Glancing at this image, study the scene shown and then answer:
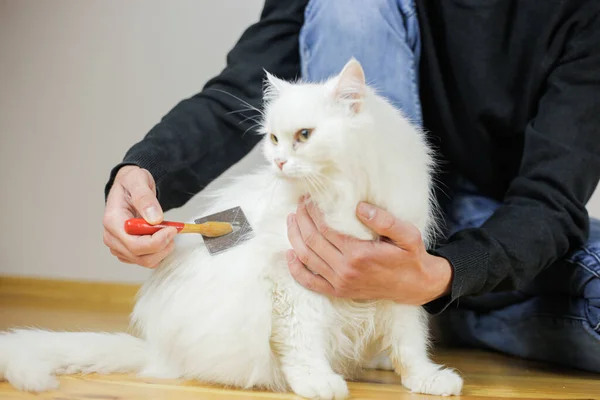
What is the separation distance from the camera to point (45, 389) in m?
1.04

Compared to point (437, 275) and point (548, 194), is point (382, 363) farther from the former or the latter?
point (548, 194)

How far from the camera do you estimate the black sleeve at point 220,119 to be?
1.33 meters

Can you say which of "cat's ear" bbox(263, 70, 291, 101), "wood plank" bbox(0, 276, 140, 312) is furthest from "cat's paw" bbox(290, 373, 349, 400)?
"wood plank" bbox(0, 276, 140, 312)

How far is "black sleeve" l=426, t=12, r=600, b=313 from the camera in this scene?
111 cm

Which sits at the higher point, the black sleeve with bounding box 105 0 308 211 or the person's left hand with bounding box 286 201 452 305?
the black sleeve with bounding box 105 0 308 211

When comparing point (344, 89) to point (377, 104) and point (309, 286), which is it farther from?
point (309, 286)

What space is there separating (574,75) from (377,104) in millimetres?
471

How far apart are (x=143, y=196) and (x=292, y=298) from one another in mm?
321

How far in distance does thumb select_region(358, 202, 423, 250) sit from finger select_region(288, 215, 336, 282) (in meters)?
0.10

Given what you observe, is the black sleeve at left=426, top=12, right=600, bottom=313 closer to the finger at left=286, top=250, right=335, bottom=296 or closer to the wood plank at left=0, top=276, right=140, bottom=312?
the finger at left=286, top=250, right=335, bottom=296

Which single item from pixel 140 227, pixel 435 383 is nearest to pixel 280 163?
pixel 140 227

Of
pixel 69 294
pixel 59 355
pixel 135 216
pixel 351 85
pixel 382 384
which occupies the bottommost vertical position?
pixel 69 294

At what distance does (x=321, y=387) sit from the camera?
1008 mm

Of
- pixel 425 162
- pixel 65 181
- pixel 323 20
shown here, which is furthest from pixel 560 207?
pixel 65 181
